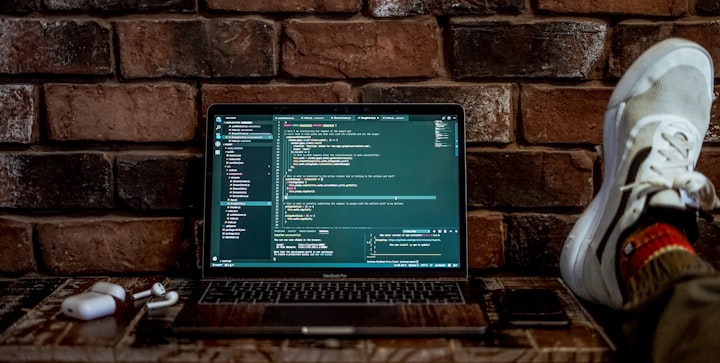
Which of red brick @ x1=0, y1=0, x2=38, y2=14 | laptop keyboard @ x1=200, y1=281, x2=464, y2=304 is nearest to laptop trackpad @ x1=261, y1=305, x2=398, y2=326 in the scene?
laptop keyboard @ x1=200, y1=281, x2=464, y2=304

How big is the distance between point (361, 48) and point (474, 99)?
194mm

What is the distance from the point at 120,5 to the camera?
1065mm

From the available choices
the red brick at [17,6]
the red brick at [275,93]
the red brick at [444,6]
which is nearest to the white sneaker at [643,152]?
the red brick at [444,6]

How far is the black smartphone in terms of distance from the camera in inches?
33.2

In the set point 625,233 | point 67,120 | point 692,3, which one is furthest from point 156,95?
point 692,3

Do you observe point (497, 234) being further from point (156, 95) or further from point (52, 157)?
point (52, 157)

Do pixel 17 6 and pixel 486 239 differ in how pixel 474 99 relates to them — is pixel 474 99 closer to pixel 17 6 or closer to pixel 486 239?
pixel 486 239

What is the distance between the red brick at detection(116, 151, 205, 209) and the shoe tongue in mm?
666

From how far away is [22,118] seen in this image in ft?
3.52

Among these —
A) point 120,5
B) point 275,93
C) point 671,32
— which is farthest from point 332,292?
point 671,32

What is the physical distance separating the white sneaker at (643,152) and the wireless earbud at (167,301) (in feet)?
1.79

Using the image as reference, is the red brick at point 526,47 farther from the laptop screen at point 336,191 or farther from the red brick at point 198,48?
the red brick at point 198,48

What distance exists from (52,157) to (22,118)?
8cm

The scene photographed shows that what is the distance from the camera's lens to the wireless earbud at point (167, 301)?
90cm
